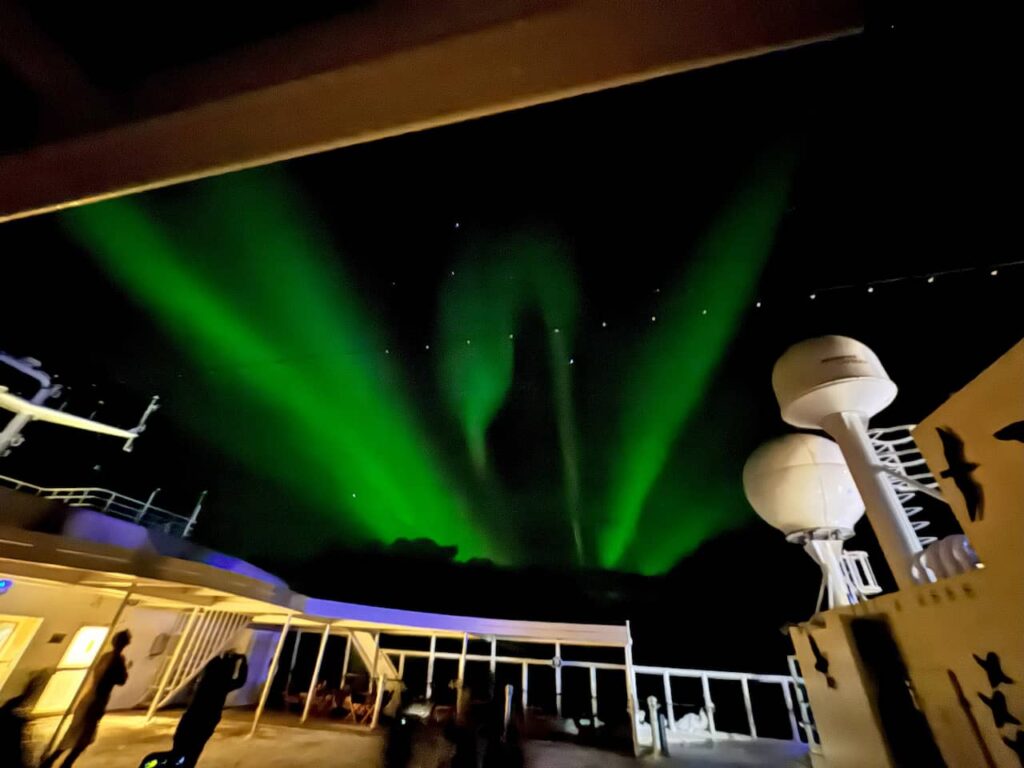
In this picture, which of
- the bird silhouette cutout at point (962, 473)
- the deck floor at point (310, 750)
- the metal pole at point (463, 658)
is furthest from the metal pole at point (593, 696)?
the bird silhouette cutout at point (962, 473)

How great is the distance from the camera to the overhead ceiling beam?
42.4 inches

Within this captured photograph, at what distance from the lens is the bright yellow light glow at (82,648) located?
8004 mm

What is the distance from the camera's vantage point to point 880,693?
13.5 feet

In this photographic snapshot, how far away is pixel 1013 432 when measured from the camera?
2566mm

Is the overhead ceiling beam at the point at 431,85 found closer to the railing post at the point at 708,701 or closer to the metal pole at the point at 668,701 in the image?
the railing post at the point at 708,701

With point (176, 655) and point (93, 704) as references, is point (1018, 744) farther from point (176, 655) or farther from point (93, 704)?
point (176, 655)

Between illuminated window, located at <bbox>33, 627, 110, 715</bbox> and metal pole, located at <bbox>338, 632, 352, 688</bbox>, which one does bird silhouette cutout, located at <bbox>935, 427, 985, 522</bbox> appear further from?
illuminated window, located at <bbox>33, 627, 110, 715</bbox>

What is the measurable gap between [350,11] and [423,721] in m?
10.6

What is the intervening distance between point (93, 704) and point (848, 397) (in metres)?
10.1

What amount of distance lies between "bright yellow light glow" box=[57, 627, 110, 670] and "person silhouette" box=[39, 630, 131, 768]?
4567mm

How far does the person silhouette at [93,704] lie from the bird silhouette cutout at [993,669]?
7664mm

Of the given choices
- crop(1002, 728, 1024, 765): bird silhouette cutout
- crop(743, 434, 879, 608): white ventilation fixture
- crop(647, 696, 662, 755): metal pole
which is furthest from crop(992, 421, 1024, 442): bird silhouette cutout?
crop(647, 696, 662, 755): metal pole

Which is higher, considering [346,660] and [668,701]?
[346,660]

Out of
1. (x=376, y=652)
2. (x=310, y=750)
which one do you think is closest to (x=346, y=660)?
(x=376, y=652)
